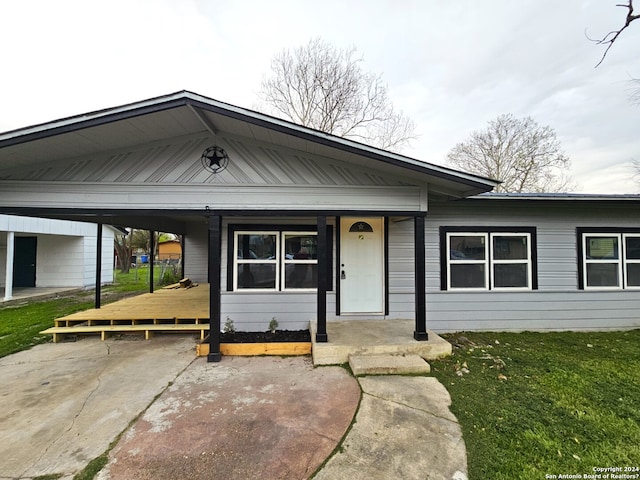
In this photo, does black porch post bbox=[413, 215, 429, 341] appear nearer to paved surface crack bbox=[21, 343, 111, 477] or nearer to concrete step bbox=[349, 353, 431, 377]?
concrete step bbox=[349, 353, 431, 377]

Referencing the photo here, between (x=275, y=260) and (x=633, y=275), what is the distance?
24.9ft

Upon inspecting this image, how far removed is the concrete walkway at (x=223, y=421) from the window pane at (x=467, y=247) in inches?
121

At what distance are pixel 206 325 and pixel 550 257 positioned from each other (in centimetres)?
711

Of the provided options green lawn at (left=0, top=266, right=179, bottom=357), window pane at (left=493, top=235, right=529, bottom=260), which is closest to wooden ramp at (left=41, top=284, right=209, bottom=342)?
green lawn at (left=0, top=266, right=179, bottom=357)

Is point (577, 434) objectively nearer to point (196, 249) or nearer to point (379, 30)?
point (196, 249)

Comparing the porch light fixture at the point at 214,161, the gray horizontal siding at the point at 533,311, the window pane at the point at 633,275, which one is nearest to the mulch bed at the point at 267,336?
the gray horizontal siding at the point at 533,311

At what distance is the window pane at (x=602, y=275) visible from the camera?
239 inches

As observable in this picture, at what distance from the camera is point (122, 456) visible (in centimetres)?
230

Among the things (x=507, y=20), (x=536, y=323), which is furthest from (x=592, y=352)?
(x=507, y=20)

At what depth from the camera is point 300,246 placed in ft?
18.5

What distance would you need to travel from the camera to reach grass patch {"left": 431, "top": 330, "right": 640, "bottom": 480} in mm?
2242

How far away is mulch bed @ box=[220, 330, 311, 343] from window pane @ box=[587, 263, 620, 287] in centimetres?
605

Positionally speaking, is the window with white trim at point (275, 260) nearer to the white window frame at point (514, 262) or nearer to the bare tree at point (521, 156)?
the white window frame at point (514, 262)

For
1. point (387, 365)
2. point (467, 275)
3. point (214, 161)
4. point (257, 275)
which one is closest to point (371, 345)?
point (387, 365)
